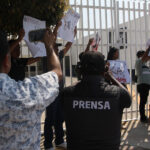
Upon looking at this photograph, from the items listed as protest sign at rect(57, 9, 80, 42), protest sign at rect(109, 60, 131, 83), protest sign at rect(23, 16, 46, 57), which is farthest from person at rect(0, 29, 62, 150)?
protest sign at rect(109, 60, 131, 83)

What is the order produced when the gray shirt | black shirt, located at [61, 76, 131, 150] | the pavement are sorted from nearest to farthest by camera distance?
black shirt, located at [61, 76, 131, 150] → the pavement → the gray shirt

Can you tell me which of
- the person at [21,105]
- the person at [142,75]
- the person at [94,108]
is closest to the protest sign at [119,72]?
the person at [142,75]

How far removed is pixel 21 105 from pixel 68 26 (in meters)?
2.45

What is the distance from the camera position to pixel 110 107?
1.85 metres

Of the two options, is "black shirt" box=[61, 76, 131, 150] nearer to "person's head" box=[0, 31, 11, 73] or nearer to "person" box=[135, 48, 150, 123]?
"person's head" box=[0, 31, 11, 73]

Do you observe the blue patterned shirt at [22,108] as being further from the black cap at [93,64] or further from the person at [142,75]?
the person at [142,75]

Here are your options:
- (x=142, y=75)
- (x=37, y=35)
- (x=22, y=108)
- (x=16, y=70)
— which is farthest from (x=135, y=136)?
(x=22, y=108)

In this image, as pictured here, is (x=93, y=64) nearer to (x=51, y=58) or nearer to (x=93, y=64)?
(x=93, y=64)

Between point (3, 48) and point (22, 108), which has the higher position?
point (3, 48)

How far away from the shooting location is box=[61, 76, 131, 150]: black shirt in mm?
1855

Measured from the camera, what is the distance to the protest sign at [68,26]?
3465 millimetres

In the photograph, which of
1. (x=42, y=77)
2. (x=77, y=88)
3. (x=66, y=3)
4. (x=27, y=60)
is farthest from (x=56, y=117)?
(x=42, y=77)

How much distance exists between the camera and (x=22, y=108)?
131 cm

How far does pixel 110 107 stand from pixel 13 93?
0.81 m
